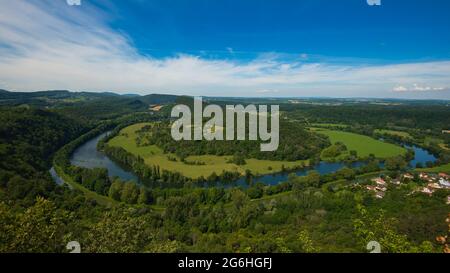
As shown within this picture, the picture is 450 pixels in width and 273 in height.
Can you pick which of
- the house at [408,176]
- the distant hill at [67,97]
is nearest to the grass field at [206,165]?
the house at [408,176]

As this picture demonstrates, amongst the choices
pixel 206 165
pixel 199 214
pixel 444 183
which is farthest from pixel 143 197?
pixel 444 183

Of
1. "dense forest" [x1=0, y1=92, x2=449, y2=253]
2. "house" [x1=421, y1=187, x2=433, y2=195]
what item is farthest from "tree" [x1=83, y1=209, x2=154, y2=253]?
"house" [x1=421, y1=187, x2=433, y2=195]

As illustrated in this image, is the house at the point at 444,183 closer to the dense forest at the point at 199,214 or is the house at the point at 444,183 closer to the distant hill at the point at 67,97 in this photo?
the dense forest at the point at 199,214

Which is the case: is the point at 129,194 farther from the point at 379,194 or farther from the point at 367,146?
the point at 367,146

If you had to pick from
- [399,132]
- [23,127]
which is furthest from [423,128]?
[23,127]

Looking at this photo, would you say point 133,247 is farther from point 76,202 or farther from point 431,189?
point 431,189

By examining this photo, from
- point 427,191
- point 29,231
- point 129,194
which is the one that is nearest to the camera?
point 29,231

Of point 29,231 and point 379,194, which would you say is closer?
point 29,231
